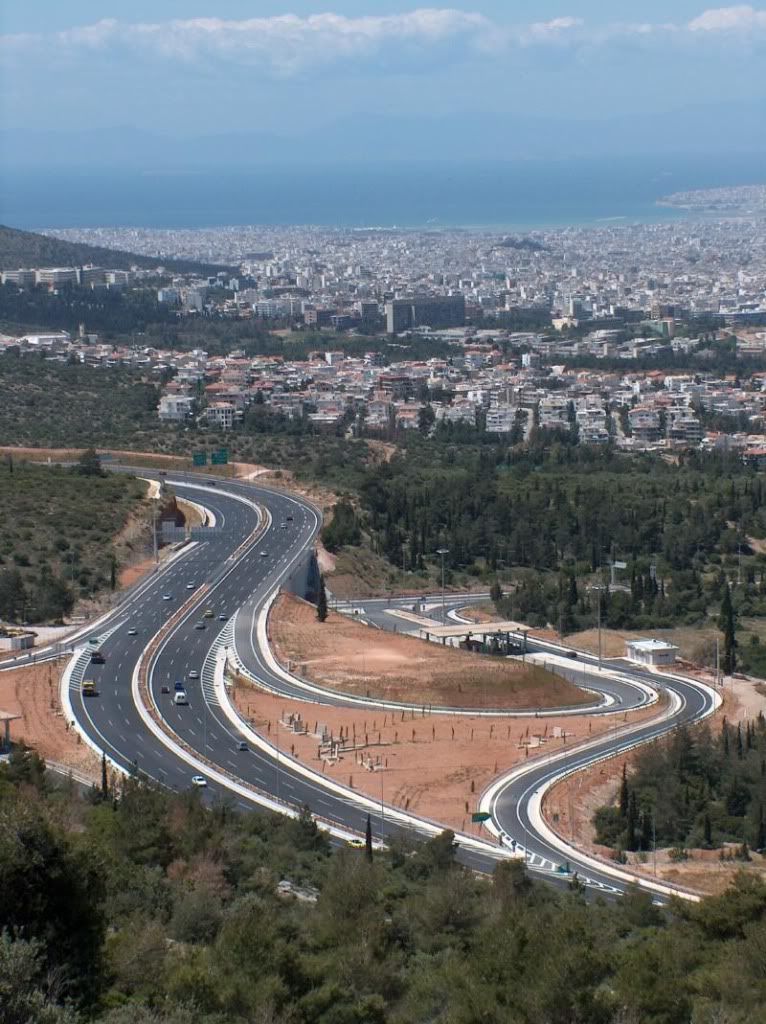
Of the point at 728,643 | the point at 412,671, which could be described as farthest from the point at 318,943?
the point at 728,643

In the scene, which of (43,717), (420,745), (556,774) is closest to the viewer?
(556,774)

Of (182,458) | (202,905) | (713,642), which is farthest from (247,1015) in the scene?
(182,458)

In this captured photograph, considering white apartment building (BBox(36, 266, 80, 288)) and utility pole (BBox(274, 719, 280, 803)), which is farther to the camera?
white apartment building (BBox(36, 266, 80, 288))

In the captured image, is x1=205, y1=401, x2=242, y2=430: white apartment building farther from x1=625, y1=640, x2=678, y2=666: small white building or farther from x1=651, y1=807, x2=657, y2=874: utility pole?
x1=651, y1=807, x2=657, y2=874: utility pole

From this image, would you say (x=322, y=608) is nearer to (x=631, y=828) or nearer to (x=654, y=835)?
(x=654, y=835)

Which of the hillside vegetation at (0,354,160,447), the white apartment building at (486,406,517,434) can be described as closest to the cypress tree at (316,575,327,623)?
the hillside vegetation at (0,354,160,447)

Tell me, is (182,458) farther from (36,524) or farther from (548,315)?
(548,315)
